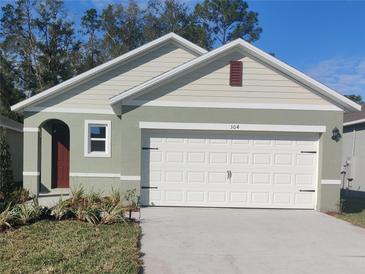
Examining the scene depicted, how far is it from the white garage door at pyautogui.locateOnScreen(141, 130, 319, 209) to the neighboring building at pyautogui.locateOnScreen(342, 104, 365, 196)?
868 centimetres

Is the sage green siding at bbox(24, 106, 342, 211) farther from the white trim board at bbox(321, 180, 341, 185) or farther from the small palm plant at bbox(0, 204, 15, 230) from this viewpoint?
the small palm plant at bbox(0, 204, 15, 230)

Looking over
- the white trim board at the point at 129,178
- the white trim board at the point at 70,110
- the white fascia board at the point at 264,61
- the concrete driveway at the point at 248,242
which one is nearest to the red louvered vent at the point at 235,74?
the white fascia board at the point at 264,61

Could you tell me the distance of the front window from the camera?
14.9m

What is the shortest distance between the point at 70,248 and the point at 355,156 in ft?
58.2

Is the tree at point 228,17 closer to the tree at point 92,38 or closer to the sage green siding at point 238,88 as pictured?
the tree at point 92,38

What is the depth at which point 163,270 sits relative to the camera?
641 cm

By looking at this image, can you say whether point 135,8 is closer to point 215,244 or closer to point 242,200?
point 242,200

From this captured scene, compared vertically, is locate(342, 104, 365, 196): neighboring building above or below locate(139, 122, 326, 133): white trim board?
below

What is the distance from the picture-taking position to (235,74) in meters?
12.6

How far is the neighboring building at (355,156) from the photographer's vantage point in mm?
20359

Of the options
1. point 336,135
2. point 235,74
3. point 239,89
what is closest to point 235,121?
point 239,89

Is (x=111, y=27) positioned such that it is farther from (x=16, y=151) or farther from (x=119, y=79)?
(x=119, y=79)

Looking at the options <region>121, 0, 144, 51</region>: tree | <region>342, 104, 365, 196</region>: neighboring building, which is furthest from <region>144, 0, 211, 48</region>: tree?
<region>342, 104, 365, 196</region>: neighboring building

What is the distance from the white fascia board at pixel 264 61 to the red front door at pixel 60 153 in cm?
545
